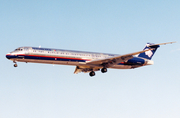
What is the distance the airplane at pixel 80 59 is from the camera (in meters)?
35.1

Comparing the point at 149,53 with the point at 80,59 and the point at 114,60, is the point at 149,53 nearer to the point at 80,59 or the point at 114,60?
the point at 114,60

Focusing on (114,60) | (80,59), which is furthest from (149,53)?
(80,59)

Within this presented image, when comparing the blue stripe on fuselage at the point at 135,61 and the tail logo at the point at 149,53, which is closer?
the blue stripe on fuselage at the point at 135,61

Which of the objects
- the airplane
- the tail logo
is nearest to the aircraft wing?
the airplane

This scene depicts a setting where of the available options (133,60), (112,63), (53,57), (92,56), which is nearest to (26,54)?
(53,57)

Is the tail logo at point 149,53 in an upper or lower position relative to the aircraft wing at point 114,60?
lower

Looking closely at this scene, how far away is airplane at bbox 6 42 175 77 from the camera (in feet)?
115

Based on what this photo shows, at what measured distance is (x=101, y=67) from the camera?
3959 cm

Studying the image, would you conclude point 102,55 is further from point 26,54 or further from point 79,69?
point 26,54

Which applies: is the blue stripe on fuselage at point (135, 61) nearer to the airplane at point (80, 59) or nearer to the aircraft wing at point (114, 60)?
the airplane at point (80, 59)

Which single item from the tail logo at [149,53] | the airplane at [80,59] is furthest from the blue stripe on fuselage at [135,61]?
the tail logo at [149,53]

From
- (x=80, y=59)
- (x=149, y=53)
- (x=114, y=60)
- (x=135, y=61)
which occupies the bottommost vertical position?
(x=135, y=61)

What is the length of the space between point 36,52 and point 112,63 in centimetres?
1084

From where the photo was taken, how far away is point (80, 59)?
37.3 meters
